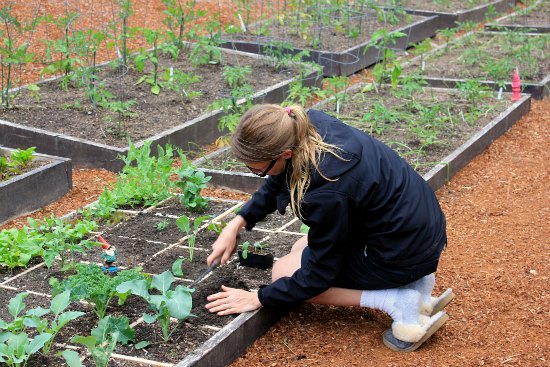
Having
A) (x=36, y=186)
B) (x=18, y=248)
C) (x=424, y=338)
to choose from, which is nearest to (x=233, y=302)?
(x=424, y=338)

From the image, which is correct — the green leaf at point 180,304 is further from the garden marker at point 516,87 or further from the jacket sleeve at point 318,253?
the garden marker at point 516,87

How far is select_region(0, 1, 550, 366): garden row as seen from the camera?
11.8ft

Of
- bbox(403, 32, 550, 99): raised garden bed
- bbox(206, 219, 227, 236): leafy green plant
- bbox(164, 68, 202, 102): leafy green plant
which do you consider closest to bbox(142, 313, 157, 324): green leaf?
bbox(206, 219, 227, 236): leafy green plant

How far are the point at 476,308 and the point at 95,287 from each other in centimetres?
184

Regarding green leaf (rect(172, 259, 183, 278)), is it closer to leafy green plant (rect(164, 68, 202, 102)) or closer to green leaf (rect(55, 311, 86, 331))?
green leaf (rect(55, 311, 86, 331))

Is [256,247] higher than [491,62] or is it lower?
lower

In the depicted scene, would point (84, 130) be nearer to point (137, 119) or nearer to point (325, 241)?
point (137, 119)

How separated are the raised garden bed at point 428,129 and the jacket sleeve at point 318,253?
6.66 ft

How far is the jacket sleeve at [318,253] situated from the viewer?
343cm

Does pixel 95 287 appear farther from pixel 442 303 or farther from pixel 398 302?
pixel 442 303

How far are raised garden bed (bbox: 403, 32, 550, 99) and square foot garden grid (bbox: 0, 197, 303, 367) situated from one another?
375cm

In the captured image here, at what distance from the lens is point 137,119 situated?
6.82m

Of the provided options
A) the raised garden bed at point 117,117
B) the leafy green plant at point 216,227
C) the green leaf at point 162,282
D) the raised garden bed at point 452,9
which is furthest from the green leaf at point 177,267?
the raised garden bed at point 452,9

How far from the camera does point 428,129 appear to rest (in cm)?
677
